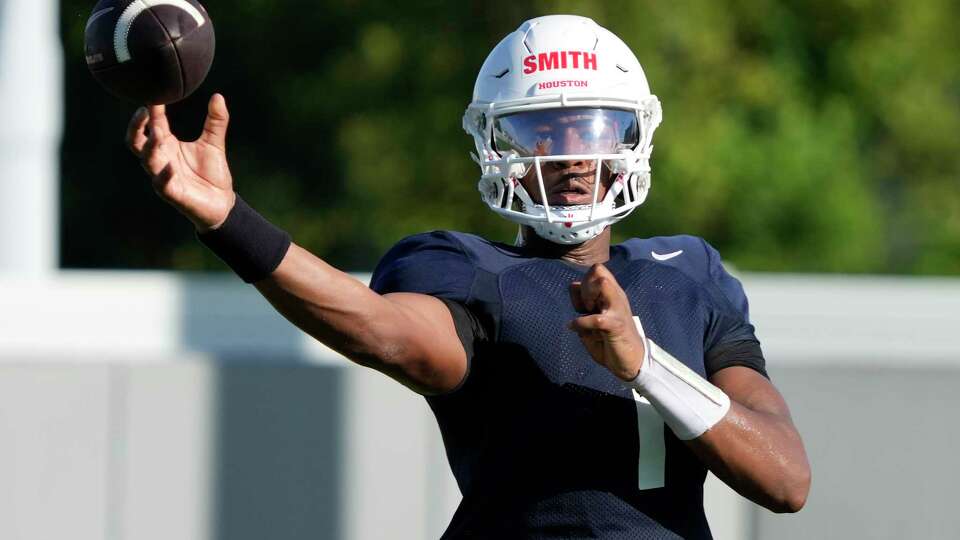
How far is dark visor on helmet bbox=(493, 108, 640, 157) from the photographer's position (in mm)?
3311

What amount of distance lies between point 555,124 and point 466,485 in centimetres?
74

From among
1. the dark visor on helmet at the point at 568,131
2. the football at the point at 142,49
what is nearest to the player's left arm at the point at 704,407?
the dark visor on helmet at the point at 568,131

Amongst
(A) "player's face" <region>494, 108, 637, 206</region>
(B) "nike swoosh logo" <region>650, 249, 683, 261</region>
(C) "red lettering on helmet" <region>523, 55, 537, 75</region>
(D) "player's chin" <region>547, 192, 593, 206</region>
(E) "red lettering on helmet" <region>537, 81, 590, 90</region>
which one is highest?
(C) "red lettering on helmet" <region>523, 55, 537, 75</region>

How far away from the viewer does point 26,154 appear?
5.92 metres

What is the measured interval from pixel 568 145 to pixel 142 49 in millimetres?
→ 883

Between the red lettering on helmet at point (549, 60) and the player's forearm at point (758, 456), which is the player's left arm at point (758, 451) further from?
the red lettering on helmet at point (549, 60)

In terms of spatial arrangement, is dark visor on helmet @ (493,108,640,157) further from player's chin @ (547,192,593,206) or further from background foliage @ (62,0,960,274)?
background foliage @ (62,0,960,274)

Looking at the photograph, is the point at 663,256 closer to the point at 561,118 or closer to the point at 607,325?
the point at 561,118

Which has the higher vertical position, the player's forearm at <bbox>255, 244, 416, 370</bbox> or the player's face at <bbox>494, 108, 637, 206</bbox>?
the player's face at <bbox>494, 108, 637, 206</bbox>

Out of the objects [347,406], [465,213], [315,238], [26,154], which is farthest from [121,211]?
[347,406]

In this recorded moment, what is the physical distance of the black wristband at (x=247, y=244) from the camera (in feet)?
8.95

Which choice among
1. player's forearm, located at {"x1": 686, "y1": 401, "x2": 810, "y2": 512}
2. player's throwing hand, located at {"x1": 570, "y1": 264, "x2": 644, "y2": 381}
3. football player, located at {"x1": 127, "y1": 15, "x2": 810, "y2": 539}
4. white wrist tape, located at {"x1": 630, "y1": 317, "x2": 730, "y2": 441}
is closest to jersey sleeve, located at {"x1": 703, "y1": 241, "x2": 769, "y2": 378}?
football player, located at {"x1": 127, "y1": 15, "x2": 810, "y2": 539}

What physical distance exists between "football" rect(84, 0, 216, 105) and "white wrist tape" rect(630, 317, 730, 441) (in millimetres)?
941

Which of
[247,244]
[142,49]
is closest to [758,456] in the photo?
[247,244]
